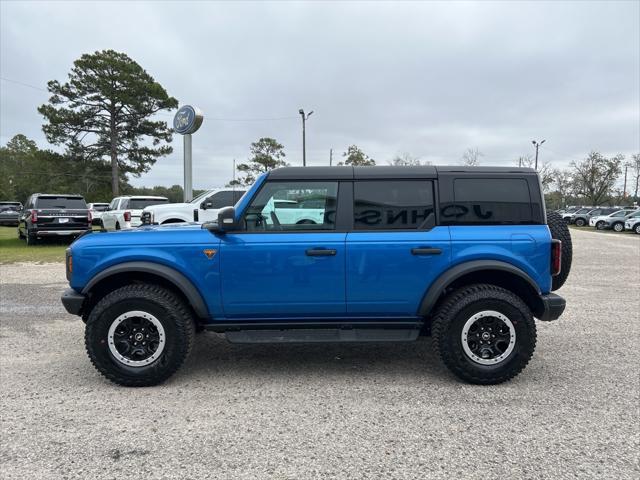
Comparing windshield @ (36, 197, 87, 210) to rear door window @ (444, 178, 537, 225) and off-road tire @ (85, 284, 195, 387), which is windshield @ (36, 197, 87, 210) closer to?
off-road tire @ (85, 284, 195, 387)

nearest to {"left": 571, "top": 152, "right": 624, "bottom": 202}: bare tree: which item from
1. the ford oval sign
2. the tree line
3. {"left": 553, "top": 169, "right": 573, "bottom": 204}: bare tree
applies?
{"left": 553, "top": 169, "right": 573, "bottom": 204}: bare tree

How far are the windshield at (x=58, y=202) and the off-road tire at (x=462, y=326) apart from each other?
47.0 ft

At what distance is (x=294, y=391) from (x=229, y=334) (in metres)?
0.72

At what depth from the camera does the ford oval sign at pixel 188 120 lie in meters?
14.9

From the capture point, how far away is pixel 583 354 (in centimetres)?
458

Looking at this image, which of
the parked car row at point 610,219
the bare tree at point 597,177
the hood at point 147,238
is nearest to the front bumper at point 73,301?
the hood at point 147,238

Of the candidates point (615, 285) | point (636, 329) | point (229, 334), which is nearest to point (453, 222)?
point (229, 334)

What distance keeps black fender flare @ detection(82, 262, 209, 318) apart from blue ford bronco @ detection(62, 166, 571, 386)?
1cm

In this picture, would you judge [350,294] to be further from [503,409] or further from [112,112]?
[112,112]

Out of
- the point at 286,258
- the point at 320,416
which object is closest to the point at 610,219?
the point at 286,258

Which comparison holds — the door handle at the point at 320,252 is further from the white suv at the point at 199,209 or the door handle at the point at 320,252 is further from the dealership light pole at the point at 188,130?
the dealership light pole at the point at 188,130

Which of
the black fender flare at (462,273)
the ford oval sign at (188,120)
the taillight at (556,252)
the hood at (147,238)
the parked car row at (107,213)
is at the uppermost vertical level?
the ford oval sign at (188,120)

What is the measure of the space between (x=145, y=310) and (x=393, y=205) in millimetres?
2250

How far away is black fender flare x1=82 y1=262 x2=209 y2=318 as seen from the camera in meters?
3.71
